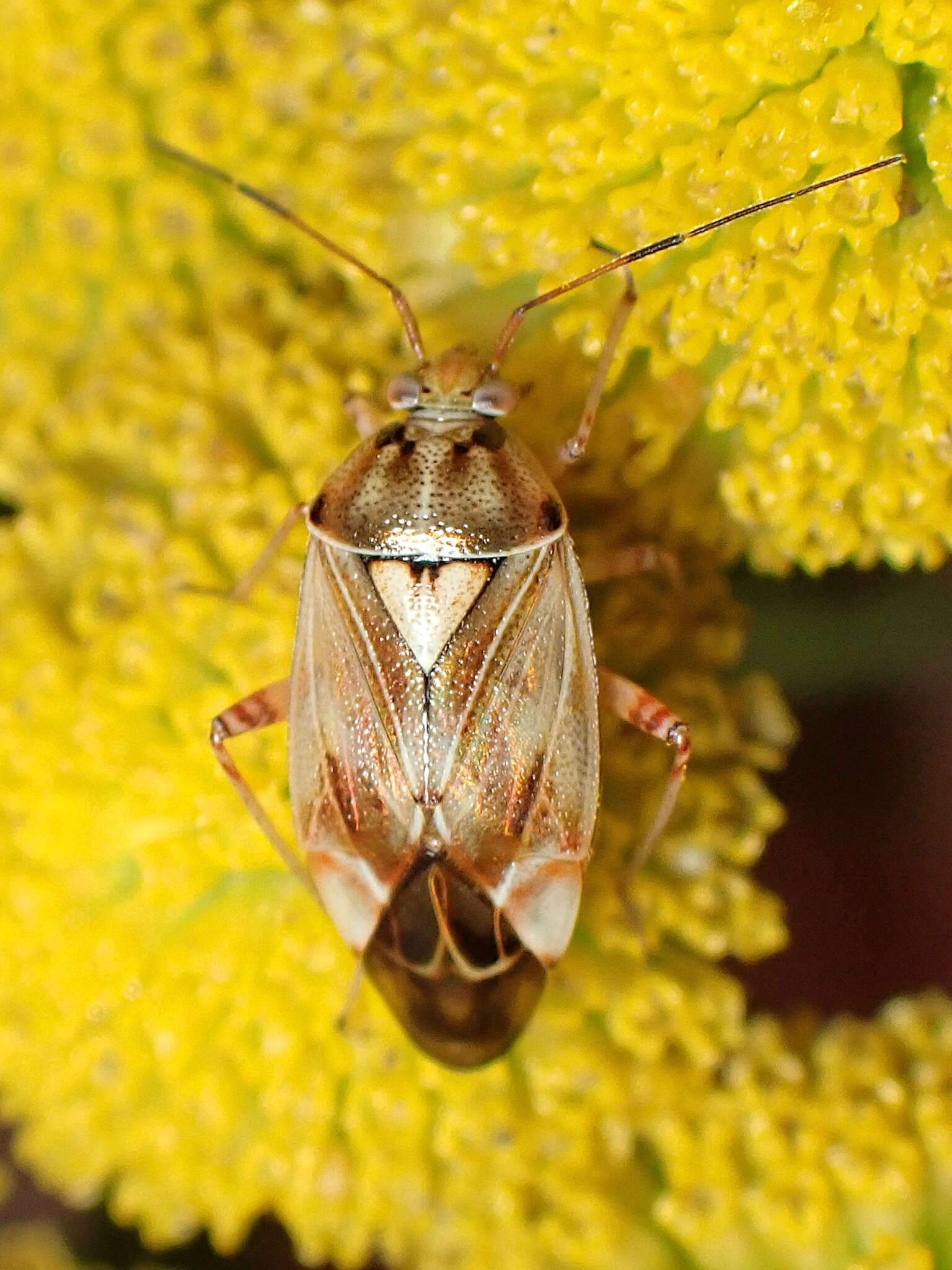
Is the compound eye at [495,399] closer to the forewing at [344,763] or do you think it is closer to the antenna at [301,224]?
the antenna at [301,224]

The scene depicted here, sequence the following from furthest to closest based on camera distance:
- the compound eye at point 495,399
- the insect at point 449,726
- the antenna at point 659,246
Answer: the compound eye at point 495,399 → the insect at point 449,726 → the antenna at point 659,246

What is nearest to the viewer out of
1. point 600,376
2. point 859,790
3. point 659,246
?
point 659,246

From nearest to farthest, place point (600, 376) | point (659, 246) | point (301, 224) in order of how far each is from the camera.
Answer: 1. point (659, 246)
2. point (600, 376)
3. point (301, 224)

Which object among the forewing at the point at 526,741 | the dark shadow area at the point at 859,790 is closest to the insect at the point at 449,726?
the forewing at the point at 526,741

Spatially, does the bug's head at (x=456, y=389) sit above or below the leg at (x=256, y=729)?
above

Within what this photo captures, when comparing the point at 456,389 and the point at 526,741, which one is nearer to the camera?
the point at 526,741

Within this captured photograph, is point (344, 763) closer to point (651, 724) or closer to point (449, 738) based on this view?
point (449, 738)

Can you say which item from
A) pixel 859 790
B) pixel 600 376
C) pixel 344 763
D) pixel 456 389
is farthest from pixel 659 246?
pixel 859 790

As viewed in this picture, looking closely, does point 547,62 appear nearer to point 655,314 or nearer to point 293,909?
point 655,314

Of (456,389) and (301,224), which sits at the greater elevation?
(301,224)
